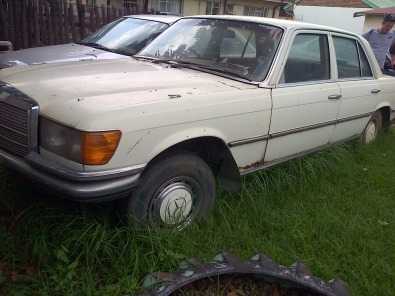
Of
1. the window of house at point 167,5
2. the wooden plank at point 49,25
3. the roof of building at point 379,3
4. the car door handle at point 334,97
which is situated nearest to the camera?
the car door handle at point 334,97

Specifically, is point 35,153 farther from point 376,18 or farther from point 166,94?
point 376,18

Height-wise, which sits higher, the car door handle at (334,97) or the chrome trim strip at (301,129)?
the car door handle at (334,97)

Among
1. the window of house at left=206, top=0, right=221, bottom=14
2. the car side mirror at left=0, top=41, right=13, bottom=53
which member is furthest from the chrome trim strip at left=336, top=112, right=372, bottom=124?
the window of house at left=206, top=0, right=221, bottom=14

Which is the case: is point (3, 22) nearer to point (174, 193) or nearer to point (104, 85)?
point (104, 85)

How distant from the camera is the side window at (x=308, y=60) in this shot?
394cm

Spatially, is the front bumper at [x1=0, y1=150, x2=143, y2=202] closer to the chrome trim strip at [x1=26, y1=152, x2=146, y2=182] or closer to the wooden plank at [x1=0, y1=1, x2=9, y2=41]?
the chrome trim strip at [x1=26, y1=152, x2=146, y2=182]

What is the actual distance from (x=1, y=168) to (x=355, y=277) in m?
2.95

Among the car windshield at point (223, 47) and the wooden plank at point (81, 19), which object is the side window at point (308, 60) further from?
the wooden plank at point (81, 19)

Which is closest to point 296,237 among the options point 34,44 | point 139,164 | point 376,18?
point 139,164

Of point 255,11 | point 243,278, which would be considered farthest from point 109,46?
point 255,11

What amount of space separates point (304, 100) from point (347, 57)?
1.27 m

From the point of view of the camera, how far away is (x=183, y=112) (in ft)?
9.80

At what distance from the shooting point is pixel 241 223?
11.7 feet

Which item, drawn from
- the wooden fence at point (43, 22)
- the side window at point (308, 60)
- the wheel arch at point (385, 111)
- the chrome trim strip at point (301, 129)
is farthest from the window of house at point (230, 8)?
the chrome trim strip at point (301, 129)
